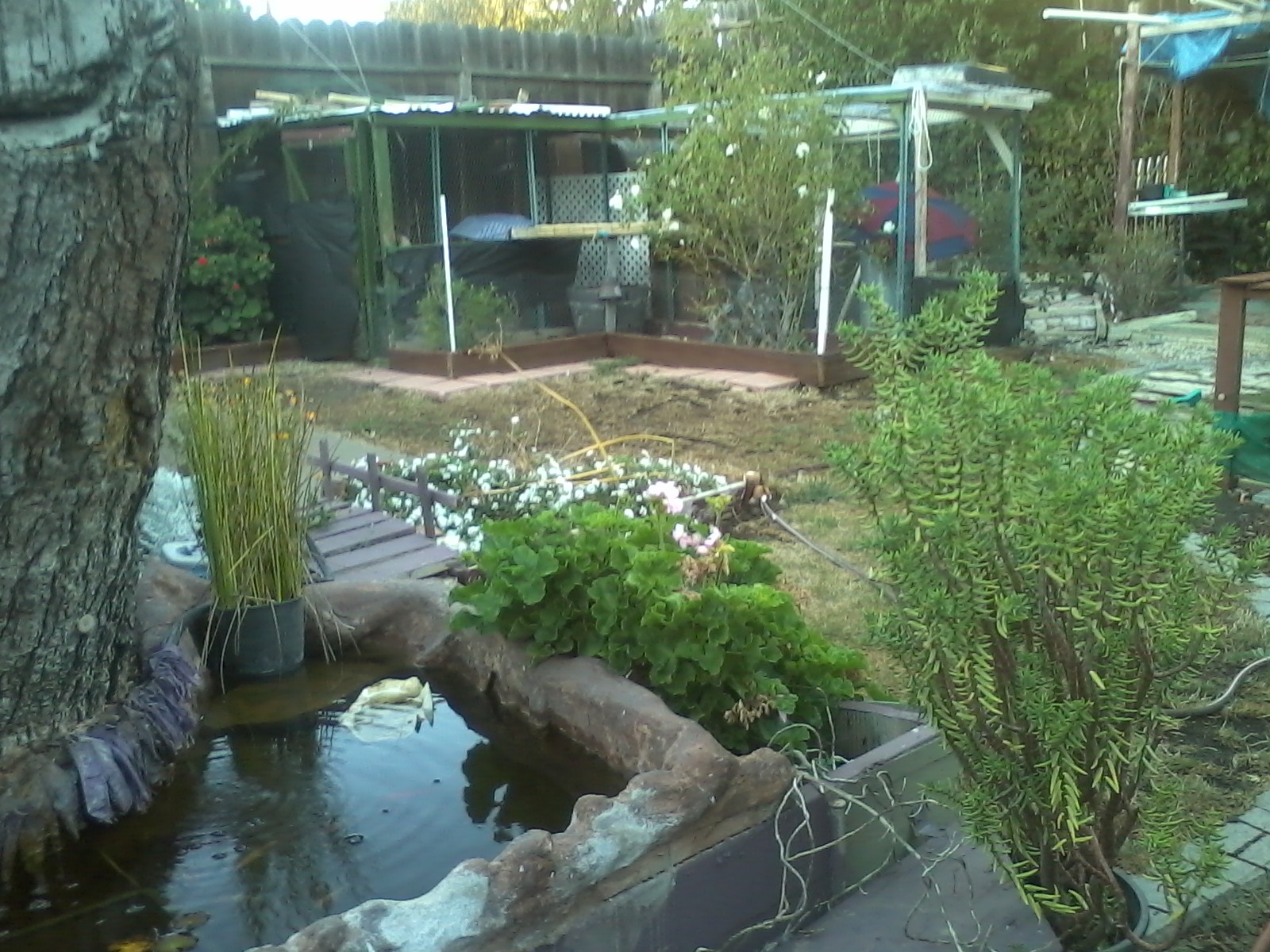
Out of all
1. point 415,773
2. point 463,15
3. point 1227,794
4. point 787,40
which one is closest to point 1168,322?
point 787,40

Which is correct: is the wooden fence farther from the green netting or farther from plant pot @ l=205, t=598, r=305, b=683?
the green netting

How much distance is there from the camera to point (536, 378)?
832 centimetres

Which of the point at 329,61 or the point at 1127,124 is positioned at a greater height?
the point at 329,61

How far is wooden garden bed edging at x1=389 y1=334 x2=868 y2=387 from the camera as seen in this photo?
25.9 feet

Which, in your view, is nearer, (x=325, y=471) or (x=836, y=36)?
(x=325, y=471)

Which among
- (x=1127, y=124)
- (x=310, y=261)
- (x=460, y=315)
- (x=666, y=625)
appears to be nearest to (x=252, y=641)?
(x=666, y=625)

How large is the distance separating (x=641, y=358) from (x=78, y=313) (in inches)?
283

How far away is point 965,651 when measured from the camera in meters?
1.72

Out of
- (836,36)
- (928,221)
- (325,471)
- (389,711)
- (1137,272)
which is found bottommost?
(389,711)

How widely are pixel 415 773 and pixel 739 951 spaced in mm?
825

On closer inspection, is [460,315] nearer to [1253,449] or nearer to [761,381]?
[761,381]

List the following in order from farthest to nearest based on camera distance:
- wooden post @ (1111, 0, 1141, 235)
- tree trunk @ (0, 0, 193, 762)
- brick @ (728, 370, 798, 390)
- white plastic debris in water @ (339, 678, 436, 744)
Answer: wooden post @ (1111, 0, 1141, 235)
brick @ (728, 370, 798, 390)
white plastic debris in water @ (339, 678, 436, 744)
tree trunk @ (0, 0, 193, 762)

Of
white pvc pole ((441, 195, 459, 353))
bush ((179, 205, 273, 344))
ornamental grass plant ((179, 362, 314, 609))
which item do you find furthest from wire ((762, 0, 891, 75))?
ornamental grass plant ((179, 362, 314, 609))

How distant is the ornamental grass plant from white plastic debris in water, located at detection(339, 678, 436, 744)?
326 millimetres
